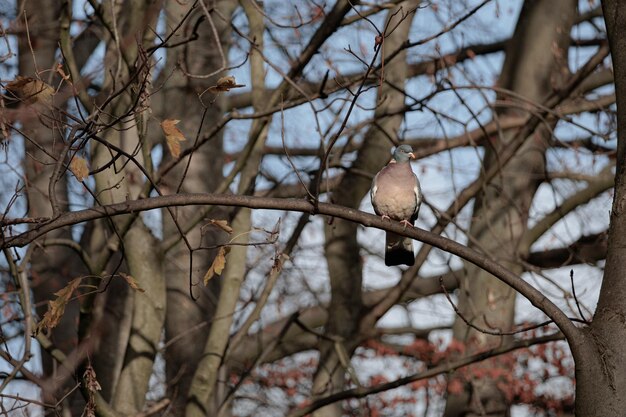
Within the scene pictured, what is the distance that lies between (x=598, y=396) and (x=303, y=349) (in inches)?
182

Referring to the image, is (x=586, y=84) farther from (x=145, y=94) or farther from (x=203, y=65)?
(x=145, y=94)

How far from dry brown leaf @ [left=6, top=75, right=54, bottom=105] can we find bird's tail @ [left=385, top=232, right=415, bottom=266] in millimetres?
2153

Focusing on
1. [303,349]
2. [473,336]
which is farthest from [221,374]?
[473,336]

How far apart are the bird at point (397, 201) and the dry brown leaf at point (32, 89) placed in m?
2.15

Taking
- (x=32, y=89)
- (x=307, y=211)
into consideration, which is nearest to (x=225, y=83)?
(x=307, y=211)

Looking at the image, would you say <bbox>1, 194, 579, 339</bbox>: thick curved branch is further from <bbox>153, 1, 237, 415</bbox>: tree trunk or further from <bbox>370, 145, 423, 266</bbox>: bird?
<bbox>153, 1, 237, 415</bbox>: tree trunk

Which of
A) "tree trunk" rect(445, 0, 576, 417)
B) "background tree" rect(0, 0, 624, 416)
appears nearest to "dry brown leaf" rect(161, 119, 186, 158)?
"background tree" rect(0, 0, 624, 416)

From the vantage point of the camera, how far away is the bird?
493 centimetres

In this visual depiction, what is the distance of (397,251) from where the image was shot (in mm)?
4918

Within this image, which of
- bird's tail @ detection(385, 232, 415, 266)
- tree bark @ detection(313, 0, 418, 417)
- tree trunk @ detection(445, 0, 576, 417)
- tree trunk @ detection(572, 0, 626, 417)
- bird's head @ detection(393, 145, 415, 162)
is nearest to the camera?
tree trunk @ detection(572, 0, 626, 417)

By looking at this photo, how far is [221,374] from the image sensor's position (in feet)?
19.0

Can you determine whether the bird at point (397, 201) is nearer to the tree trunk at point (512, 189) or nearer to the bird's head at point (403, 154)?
the bird's head at point (403, 154)

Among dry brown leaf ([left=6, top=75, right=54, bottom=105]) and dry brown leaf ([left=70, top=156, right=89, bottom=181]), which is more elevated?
dry brown leaf ([left=6, top=75, right=54, bottom=105])

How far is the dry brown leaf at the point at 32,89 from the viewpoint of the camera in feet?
10.5
